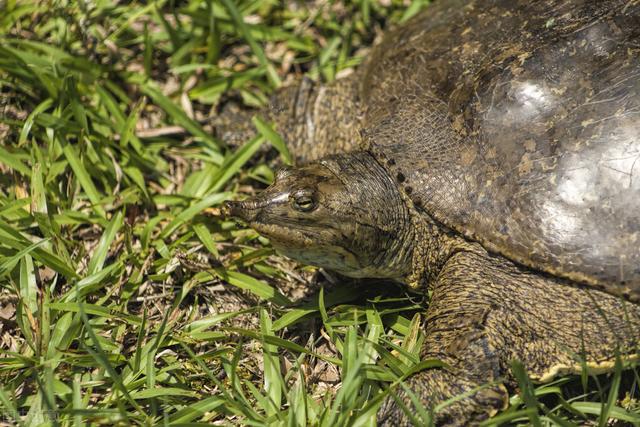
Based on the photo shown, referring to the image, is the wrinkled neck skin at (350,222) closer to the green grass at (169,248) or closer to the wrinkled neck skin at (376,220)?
the wrinkled neck skin at (376,220)

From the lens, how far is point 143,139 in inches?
176

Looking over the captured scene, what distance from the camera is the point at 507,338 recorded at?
2977 millimetres

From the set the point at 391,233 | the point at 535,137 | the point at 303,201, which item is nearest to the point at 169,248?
the point at 303,201

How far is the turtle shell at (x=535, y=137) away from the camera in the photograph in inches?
116

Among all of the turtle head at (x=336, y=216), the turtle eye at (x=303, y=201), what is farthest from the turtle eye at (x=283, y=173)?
the turtle eye at (x=303, y=201)

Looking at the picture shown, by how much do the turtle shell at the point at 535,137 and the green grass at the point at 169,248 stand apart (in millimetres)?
595

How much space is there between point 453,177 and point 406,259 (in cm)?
50

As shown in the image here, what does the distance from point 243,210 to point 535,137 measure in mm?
1396

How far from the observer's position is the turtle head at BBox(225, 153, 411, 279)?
323 centimetres

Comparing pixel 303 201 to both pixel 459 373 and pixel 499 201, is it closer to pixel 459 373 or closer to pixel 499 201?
pixel 499 201

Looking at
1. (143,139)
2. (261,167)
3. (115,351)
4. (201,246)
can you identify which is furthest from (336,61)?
(115,351)

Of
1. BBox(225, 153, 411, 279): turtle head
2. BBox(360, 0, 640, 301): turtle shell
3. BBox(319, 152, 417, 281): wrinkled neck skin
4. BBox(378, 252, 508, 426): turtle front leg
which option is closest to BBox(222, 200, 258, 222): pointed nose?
BBox(225, 153, 411, 279): turtle head

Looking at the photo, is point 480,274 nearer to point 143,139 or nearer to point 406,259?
point 406,259

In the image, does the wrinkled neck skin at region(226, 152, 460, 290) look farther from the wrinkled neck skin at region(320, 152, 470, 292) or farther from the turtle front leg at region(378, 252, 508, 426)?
the turtle front leg at region(378, 252, 508, 426)
